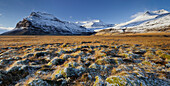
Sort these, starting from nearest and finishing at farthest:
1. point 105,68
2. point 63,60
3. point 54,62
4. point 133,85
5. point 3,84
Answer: point 133,85 → point 3,84 → point 105,68 → point 54,62 → point 63,60

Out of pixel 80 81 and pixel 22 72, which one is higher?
pixel 22 72

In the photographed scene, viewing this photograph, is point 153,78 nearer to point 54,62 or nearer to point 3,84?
point 54,62

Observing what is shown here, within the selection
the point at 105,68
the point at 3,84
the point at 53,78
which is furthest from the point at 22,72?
the point at 105,68

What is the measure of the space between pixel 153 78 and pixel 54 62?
12047 millimetres

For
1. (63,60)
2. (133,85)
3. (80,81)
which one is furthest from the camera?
(63,60)

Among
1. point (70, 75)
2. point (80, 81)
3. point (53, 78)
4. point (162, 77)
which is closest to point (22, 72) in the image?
point (53, 78)

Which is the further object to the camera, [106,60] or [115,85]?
[106,60]

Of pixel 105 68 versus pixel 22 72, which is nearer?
pixel 22 72

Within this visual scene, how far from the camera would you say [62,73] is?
25.5 feet

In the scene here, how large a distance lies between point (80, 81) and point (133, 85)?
4.86m

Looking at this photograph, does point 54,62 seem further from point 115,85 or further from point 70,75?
point 115,85

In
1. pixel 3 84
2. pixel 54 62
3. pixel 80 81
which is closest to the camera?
pixel 3 84

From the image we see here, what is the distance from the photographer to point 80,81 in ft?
23.3

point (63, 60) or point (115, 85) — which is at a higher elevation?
point (63, 60)
